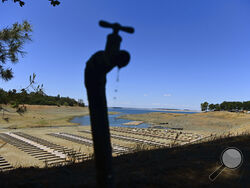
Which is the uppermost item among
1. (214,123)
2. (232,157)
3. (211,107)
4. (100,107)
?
(100,107)

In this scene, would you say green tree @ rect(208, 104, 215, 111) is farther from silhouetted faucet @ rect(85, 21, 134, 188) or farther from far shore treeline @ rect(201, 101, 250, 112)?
silhouetted faucet @ rect(85, 21, 134, 188)

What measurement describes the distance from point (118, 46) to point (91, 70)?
42 centimetres

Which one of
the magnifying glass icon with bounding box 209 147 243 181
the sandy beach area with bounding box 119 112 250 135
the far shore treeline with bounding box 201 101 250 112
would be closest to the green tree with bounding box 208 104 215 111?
the far shore treeline with bounding box 201 101 250 112

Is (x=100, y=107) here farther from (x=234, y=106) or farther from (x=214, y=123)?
(x=234, y=106)

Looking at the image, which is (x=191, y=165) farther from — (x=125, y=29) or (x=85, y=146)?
(x=85, y=146)

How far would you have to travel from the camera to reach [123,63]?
1.89 meters

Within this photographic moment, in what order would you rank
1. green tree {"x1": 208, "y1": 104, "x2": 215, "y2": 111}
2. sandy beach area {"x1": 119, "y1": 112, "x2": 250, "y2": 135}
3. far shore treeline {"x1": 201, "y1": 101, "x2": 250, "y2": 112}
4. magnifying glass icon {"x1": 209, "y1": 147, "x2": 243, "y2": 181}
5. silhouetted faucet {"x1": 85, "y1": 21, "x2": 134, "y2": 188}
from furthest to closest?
green tree {"x1": 208, "y1": 104, "x2": 215, "y2": 111}, far shore treeline {"x1": 201, "y1": 101, "x2": 250, "y2": 112}, sandy beach area {"x1": 119, "y1": 112, "x2": 250, "y2": 135}, magnifying glass icon {"x1": 209, "y1": 147, "x2": 243, "y2": 181}, silhouetted faucet {"x1": 85, "y1": 21, "x2": 134, "y2": 188}

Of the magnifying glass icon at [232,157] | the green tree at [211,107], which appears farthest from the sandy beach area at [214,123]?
the green tree at [211,107]

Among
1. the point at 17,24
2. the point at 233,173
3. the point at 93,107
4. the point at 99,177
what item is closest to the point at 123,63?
the point at 93,107

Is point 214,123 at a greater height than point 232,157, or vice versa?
point 232,157

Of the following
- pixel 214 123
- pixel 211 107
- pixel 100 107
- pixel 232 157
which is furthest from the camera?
pixel 211 107

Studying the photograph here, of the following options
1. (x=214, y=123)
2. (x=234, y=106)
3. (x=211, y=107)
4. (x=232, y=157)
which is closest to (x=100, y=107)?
(x=232, y=157)

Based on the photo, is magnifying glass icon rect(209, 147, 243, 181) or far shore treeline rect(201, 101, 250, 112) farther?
far shore treeline rect(201, 101, 250, 112)

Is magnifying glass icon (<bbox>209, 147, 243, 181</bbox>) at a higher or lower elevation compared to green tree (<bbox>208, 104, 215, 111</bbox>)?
higher
